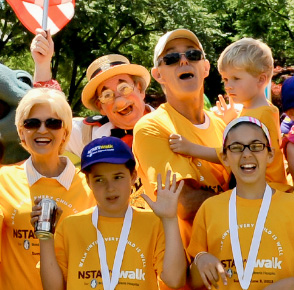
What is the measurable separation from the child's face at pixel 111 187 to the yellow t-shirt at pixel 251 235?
0.42 m

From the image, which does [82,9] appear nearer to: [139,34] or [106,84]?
[139,34]

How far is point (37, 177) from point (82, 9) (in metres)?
16.9

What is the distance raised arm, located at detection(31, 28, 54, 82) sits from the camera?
200 inches

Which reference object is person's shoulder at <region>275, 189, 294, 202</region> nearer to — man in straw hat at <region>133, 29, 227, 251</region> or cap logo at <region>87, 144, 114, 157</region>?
man in straw hat at <region>133, 29, 227, 251</region>

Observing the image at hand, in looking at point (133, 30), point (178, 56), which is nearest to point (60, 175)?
point (178, 56)

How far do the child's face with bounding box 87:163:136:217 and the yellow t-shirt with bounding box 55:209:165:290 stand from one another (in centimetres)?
6

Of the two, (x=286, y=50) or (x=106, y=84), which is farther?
(x=286, y=50)

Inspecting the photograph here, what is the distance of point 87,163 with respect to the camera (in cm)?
363

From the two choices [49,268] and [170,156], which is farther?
[170,156]

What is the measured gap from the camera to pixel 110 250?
11.4 feet

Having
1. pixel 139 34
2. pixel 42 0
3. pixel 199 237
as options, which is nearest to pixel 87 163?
pixel 199 237

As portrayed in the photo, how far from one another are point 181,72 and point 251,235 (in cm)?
121

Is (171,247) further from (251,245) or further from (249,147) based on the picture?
(249,147)

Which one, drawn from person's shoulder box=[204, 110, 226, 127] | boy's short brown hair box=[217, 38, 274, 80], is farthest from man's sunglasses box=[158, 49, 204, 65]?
person's shoulder box=[204, 110, 226, 127]
